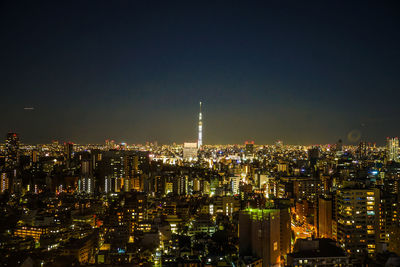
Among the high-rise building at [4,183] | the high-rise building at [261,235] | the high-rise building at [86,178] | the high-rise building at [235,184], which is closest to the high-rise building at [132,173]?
the high-rise building at [86,178]

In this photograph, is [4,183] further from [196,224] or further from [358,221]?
[358,221]

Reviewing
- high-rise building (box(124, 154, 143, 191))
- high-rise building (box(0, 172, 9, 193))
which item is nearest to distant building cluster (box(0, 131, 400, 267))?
high-rise building (box(0, 172, 9, 193))

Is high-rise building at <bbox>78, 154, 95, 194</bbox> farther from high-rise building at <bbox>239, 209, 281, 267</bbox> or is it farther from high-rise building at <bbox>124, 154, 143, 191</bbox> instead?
high-rise building at <bbox>239, 209, 281, 267</bbox>

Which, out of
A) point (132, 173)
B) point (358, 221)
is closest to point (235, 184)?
point (132, 173)

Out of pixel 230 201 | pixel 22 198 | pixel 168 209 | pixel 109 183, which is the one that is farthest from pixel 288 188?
pixel 22 198

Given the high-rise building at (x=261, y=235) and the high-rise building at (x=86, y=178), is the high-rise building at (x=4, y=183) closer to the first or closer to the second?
the high-rise building at (x=86, y=178)

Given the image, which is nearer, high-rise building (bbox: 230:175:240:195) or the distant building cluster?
the distant building cluster

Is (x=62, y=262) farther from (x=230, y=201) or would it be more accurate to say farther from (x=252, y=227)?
(x=230, y=201)
